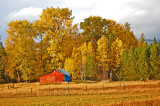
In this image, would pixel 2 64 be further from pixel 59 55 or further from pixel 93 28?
pixel 93 28

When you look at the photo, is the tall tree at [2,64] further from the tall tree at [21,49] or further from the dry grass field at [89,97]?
the dry grass field at [89,97]

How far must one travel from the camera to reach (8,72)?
73.1 metres

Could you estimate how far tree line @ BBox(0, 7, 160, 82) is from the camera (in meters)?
65.5

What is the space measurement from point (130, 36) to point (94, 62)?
23.9 m

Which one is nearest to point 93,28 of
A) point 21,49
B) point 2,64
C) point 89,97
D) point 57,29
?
point 57,29

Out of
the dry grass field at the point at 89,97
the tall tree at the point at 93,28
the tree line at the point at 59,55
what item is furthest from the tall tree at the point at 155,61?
the tall tree at the point at 93,28

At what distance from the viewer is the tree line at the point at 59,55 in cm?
6550

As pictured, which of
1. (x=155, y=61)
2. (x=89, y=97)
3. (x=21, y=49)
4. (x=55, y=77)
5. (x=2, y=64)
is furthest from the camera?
(x=2, y=64)

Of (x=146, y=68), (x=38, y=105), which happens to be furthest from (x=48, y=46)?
(x=38, y=105)

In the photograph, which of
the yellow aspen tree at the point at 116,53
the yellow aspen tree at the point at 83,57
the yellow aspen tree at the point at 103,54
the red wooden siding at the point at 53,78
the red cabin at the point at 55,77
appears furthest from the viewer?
→ the yellow aspen tree at the point at 116,53

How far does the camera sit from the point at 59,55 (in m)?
67.1

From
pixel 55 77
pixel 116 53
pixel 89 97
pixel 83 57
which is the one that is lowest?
pixel 89 97

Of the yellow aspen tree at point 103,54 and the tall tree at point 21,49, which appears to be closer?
the tall tree at point 21,49

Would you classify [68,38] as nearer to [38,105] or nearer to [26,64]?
[26,64]
